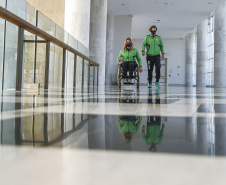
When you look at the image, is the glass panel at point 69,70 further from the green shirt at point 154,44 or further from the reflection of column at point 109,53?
the reflection of column at point 109,53

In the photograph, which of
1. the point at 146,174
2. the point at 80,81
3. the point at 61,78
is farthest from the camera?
the point at 80,81

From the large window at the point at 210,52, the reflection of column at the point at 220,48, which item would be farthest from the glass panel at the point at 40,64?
the large window at the point at 210,52

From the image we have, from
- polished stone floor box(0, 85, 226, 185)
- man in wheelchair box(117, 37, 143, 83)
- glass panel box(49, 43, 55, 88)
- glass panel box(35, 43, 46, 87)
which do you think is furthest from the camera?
man in wheelchair box(117, 37, 143, 83)

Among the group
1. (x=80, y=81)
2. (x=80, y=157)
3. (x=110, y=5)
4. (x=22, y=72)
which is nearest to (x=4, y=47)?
(x=22, y=72)

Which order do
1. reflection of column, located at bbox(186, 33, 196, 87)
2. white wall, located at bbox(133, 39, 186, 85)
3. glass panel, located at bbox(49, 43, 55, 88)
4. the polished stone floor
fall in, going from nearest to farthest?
the polished stone floor → glass panel, located at bbox(49, 43, 55, 88) → reflection of column, located at bbox(186, 33, 196, 87) → white wall, located at bbox(133, 39, 186, 85)

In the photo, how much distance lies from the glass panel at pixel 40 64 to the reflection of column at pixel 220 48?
50.8 ft

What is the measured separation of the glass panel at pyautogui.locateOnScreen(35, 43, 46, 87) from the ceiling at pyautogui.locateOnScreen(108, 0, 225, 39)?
14864 mm

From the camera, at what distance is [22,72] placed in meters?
4.19

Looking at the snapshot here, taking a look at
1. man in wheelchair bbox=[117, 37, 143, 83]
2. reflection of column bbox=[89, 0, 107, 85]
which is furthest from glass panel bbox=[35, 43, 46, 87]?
reflection of column bbox=[89, 0, 107, 85]

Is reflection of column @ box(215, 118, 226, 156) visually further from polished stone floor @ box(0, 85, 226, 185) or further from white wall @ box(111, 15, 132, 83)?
white wall @ box(111, 15, 132, 83)

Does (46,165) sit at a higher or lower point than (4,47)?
lower

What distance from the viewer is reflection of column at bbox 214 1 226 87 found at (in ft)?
58.9

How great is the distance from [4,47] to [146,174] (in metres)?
3.94

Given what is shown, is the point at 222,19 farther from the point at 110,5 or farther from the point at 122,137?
the point at 122,137
